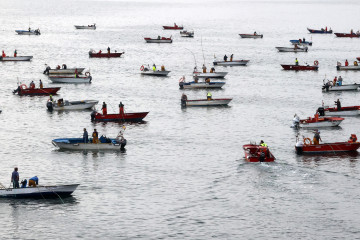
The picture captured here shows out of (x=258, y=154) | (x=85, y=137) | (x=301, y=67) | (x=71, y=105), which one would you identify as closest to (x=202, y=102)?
(x=71, y=105)

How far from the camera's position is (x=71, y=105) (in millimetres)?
88812

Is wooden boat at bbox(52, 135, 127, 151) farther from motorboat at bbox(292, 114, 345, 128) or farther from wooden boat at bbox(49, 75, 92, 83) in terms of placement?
wooden boat at bbox(49, 75, 92, 83)

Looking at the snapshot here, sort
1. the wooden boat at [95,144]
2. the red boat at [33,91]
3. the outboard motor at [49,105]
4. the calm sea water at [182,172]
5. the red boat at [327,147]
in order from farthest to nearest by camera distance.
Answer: the red boat at [33,91] → the outboard motor at [49,105] → the wooden boat at [95,144] → the red boat at [327,147] → the calm sea water at [182,172]

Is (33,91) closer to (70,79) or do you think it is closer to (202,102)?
(70,79)

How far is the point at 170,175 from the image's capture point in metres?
60.7

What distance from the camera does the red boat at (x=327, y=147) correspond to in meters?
66.4

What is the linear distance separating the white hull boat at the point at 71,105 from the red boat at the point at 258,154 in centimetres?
3104

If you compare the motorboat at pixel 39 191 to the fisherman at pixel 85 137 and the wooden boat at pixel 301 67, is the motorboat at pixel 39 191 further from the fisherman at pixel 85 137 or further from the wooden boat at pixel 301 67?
the wooden boat at pixel 301 67

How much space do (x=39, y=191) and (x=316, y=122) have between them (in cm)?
3764

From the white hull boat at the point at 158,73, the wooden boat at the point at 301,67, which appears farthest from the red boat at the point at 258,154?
the wooden boat at the point at 301,67

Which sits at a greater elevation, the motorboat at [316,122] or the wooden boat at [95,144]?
the motorboat at [316,122]

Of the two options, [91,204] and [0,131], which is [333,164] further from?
[0,131]

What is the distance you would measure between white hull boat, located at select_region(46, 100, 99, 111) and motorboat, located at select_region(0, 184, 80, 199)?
36.2 meters

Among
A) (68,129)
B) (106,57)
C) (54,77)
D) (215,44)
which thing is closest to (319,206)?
(68,129)
